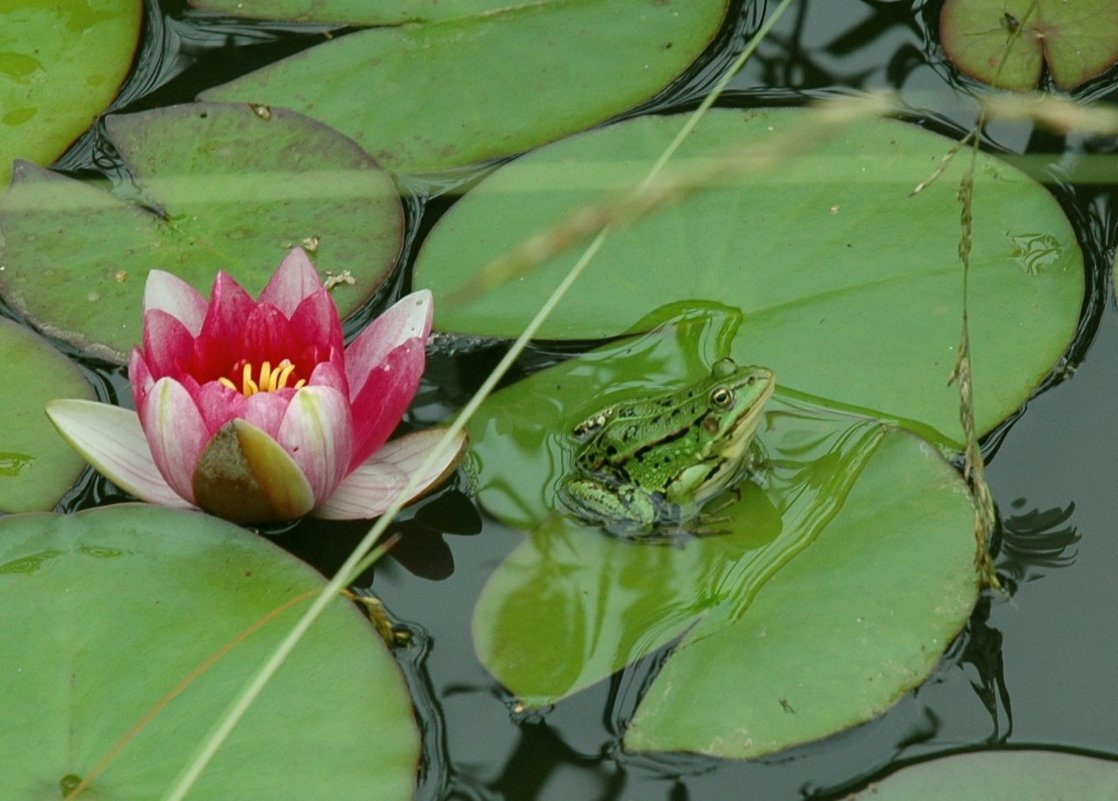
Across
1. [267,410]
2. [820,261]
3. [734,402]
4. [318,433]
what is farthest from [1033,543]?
[267,410]

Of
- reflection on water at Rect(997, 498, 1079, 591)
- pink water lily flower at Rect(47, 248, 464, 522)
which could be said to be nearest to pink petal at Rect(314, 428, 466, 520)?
pink water lily flower at Rect(47, 248, 464, 522)

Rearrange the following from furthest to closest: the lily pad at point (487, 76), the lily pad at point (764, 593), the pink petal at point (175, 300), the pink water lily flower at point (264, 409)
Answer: the lily pad at point (487, 76), the pink petal at point (175, 300), the pink water lily flower at point (264, 409), the lily pad at point (764, 593)

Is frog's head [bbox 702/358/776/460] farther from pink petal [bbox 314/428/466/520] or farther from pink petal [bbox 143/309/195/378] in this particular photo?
pink petal [bbox 143/309/195/378]

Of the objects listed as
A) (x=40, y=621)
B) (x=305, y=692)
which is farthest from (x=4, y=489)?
(x=305, y=692)

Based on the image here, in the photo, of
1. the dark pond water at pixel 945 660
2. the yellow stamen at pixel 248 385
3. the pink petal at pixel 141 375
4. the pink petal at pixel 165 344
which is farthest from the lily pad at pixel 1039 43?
the pink petal at pixel 141 375

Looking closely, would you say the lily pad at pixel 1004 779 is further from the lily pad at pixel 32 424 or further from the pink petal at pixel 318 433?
the lily pad at pixel 32 424

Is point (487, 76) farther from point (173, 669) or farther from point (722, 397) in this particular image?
point (173, 669)

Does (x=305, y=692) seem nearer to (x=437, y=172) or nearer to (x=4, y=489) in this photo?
Answer: (x=4, y=489)
